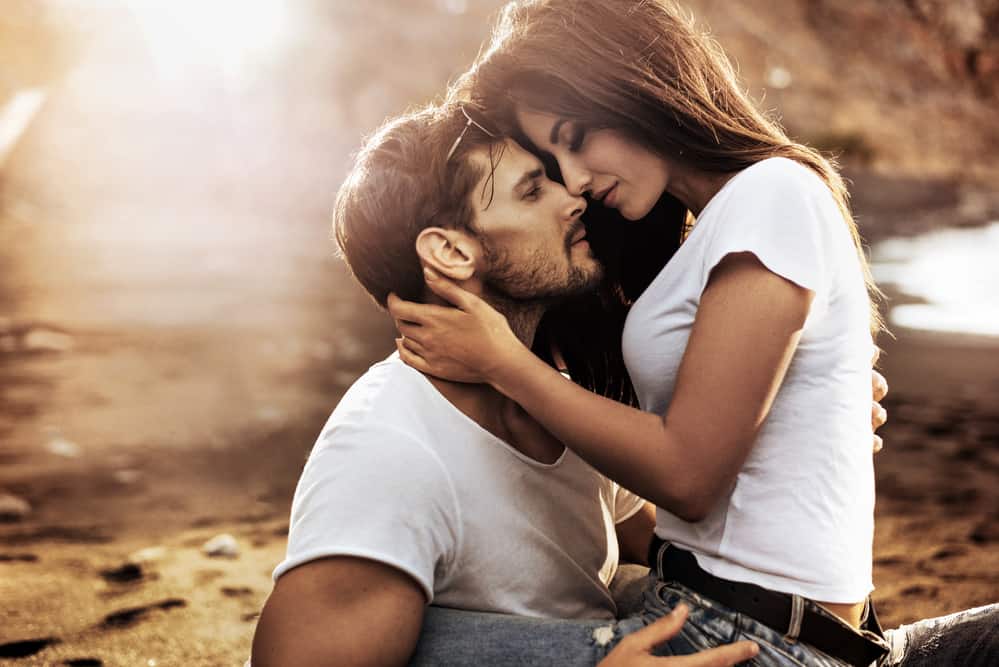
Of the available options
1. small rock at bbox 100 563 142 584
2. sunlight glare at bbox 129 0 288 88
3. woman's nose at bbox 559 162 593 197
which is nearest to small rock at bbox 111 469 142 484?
small rock at bbox 100 563 142 584

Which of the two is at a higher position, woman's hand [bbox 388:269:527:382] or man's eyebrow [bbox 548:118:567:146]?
man's eyebrow [bbox 548:118:567:146]

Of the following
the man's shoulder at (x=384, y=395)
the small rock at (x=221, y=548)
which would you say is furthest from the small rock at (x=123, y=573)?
the man's shoulder at (x=384, y=395)

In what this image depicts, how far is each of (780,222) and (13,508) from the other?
12.7 ft

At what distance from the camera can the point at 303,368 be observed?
7203mm

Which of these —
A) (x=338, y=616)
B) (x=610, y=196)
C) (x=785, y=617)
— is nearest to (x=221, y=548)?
(x=338, y=616)

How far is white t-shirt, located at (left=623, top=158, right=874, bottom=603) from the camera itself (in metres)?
1.82

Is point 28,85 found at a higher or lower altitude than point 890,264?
higher

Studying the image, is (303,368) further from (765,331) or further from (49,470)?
(765,331)

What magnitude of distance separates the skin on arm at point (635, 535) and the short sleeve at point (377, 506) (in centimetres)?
93

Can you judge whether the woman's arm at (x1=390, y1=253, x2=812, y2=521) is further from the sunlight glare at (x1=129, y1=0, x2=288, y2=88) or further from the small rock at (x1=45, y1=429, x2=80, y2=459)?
the sunlight glare at (x1=129, y1=0, x2=288, y2=88)

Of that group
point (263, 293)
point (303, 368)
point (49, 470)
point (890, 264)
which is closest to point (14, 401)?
point (49, 470)

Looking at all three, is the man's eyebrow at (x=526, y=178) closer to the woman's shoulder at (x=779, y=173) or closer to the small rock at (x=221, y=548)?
the woman's shoulder at (x=779, y=173)

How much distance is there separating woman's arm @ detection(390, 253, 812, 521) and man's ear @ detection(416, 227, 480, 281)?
1.50ft

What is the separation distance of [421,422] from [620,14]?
0.98 metres
